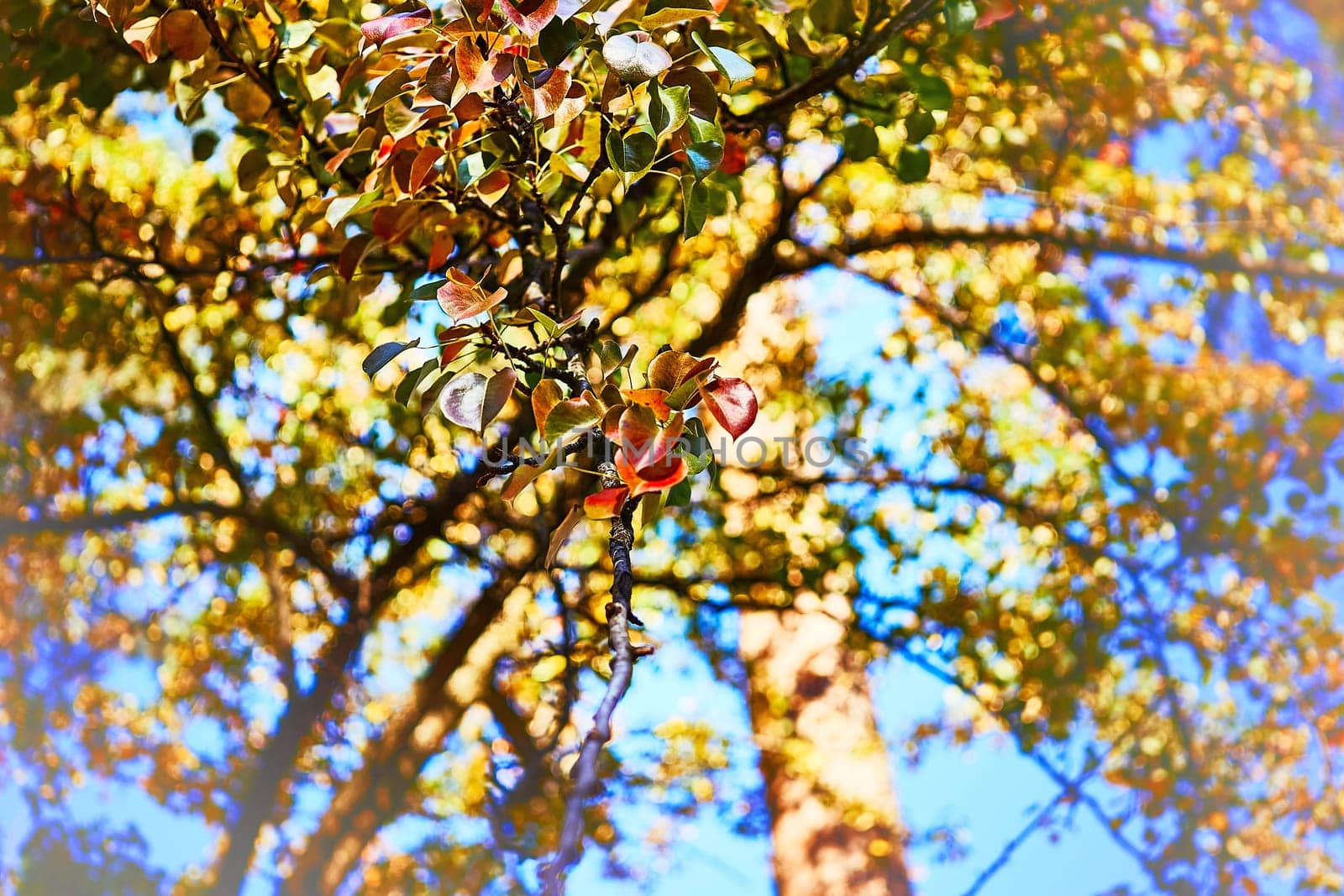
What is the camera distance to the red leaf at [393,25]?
70cm

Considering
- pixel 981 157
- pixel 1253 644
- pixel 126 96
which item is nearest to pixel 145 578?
pixel 126 96

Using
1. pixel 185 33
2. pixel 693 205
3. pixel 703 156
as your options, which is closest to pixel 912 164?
pixel 693 205

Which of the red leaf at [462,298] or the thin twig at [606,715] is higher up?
the red leaf at [462,298]

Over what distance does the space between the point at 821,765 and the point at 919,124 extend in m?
2.00

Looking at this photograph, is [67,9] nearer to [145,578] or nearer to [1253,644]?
[145,578]

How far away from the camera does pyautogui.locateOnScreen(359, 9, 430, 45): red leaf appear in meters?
0.70

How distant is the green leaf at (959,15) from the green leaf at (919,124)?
0.65 feet

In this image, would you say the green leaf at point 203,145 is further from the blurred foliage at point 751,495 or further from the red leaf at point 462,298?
the red leaf at point 462,298

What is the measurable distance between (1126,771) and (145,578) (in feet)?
8.53

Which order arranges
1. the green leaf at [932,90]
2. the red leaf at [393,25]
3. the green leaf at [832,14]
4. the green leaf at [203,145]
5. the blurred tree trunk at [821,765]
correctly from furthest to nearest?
the blurred tree trunk at [821,765] → the green leaf at [203,145] → the green leaf at [932,90] → the green leaf at [832,14] → the red leaf at [393,25]

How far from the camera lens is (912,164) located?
118cm

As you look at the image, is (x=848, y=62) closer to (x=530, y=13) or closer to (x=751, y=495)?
(x=530, y=13)

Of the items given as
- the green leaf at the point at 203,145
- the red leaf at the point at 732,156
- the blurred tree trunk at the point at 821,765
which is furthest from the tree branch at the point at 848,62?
the blurred tree trunk at the point at 821,765

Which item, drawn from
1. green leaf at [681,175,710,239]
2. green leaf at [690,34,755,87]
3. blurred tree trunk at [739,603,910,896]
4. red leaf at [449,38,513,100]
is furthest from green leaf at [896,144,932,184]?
blurred tree trunk at [739,603,910,896]
